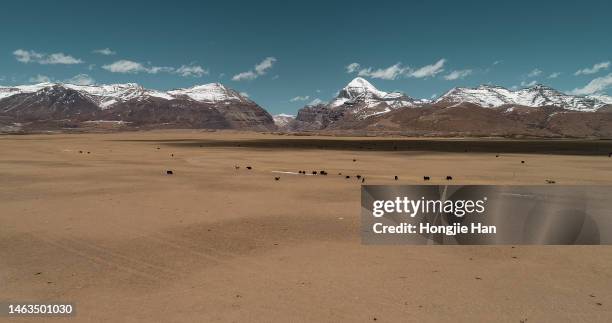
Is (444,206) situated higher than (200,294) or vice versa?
(444,206)

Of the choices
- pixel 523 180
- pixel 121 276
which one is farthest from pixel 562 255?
pixel 523 180

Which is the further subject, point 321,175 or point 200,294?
point 321,175

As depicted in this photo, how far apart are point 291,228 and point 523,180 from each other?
1693cm

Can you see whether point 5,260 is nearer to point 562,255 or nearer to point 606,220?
point 562,255

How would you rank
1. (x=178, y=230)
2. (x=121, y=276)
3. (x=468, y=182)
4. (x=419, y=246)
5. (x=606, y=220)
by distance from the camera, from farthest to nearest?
(x=468, y=182), (x=606, y=220), (x=178, y=230), (x=419, y=246), (x=121, y=276)

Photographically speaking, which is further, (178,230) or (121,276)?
(178,230)

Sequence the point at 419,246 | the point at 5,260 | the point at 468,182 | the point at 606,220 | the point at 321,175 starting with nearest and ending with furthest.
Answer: the point at 5,260, the point at 419,246, the point at 606,220, the point at 468,182, the point at 321,175

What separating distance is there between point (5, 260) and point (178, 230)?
4344 millimetres

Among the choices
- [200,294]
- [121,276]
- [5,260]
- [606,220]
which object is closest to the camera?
[200,294]

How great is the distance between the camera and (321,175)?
27578mm

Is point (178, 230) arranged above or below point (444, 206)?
below

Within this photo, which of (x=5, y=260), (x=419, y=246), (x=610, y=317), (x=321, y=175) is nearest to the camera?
(x=610, y=317)

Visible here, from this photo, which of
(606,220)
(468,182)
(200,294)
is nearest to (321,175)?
(468,182)

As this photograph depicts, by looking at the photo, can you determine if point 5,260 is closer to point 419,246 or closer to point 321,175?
point 419,246
